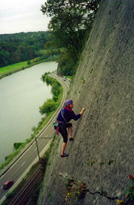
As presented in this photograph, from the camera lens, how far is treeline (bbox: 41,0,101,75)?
2231cm

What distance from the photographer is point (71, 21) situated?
26688 mm

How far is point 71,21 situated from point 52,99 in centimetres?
4443

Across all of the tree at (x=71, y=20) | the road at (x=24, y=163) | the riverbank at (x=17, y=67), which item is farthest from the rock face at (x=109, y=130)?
the riverbank at (x=17, y=67)

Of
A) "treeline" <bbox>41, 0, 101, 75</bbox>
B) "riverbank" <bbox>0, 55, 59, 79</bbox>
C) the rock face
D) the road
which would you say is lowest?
the road

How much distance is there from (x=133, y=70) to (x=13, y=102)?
Answer: 68.9m

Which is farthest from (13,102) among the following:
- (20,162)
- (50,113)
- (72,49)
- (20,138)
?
(72,49)

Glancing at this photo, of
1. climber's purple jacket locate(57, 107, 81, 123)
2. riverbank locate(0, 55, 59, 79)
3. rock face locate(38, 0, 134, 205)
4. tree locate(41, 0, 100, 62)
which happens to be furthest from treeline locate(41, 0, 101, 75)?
riverbank locate(0, 55, 59, 79)

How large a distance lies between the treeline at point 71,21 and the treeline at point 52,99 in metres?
26.1

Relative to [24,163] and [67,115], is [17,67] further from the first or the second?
[67,115]

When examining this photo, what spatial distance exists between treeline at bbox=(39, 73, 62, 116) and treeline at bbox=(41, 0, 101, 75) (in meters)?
26.1

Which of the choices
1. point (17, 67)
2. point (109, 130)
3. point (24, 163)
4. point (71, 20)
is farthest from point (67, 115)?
point (17, 67)

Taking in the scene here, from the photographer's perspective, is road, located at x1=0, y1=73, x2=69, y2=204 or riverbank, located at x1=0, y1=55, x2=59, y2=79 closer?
road, located at x1=0, y1=73, x2=69, y2=204

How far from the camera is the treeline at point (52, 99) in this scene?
190 feet

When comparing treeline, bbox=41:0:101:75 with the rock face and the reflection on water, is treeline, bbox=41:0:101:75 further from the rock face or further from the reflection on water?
the reflection on water
